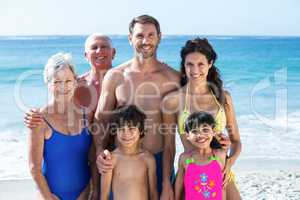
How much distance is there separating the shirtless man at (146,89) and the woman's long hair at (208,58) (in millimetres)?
194

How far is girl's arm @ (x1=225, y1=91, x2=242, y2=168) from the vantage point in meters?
3.91

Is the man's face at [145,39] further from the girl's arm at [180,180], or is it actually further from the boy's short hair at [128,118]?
the girl's arm at [180,180]

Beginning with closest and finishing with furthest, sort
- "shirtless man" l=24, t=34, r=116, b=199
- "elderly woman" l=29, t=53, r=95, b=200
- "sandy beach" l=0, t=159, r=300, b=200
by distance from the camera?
1. "elderly woman" l=29, t=53, r=95, b=200
2. "shirtless man" l=24, t=34, r=116, b=199
3. "sandy beach" l=0, t=159, r=300, b=200

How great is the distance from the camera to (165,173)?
387 centimetres

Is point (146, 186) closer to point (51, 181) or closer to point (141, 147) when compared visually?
point (141, 147)

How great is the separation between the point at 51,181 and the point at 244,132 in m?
8.36

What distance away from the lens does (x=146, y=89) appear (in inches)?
156

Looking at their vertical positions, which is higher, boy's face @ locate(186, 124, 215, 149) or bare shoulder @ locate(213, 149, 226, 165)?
boy's face @ locate(186, 124, 215, 149)

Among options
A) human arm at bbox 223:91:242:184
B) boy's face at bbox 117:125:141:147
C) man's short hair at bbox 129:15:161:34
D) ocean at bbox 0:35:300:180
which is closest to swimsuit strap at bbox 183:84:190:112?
human arm at bbox 223:91:242:184

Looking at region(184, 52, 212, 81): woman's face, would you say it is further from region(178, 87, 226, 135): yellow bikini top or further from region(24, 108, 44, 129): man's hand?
region(24, 108, 44, 129): man's hand

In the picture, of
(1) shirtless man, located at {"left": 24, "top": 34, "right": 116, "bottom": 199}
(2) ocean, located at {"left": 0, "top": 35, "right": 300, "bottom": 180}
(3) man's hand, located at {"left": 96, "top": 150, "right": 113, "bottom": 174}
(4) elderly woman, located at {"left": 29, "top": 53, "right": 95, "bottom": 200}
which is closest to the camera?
(4) elderly woman, located at {"left": 29, "top": 53, "right": 95, "bottom": 200}

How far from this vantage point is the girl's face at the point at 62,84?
11.2 feet

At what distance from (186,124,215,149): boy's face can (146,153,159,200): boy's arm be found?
0.36 meters

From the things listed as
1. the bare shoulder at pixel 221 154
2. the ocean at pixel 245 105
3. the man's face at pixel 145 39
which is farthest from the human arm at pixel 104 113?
the ocean at pixel 245 105
